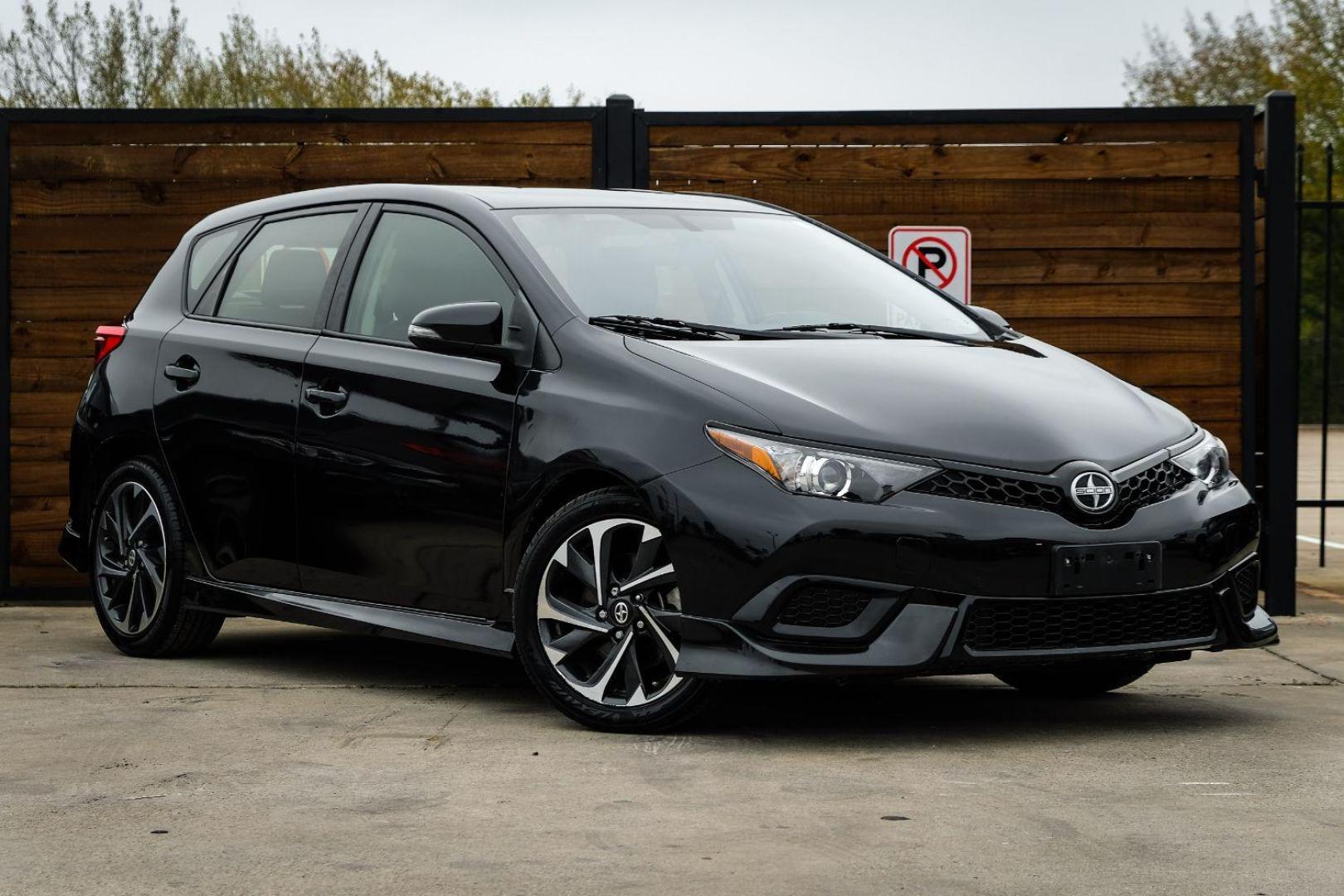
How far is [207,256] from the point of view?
7609mm

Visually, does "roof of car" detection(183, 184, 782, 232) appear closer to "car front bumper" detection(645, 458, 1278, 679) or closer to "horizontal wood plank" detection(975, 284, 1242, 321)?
"car front bumper" detection(645, 458, 1278, 679)

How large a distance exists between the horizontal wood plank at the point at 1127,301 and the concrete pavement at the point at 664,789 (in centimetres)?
280

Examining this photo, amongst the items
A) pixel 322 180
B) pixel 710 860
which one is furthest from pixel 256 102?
pixel 710 860

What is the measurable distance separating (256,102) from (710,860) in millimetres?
43106

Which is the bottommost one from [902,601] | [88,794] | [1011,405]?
[88,794]

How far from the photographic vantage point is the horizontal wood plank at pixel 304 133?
9500 millimetres

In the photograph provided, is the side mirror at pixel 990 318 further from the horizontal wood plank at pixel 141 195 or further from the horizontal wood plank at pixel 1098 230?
the horizontal wood plank at pixel 141 195

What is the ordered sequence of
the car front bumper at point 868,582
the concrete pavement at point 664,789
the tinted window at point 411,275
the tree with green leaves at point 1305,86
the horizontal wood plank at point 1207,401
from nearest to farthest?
the concrete pavement at point 664,789, the car front bumper at point 868,582, the tinted window at point 411,275, the horizontal wood plank at point 1207,401, the tree with green leaves at point 1305,86

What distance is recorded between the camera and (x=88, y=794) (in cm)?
480

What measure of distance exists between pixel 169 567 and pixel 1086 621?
3519mm

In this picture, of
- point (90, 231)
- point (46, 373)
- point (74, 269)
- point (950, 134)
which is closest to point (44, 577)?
point (46, 373)

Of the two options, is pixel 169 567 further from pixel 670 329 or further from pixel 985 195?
pixel 985 195

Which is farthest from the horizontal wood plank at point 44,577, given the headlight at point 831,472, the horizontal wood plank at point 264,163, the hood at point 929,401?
the headlight at point 831,472

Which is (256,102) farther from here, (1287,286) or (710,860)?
(710,860)
